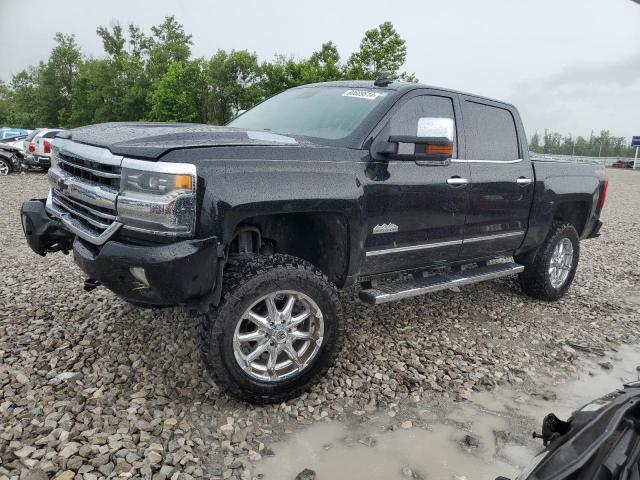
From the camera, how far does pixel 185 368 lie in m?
3.25

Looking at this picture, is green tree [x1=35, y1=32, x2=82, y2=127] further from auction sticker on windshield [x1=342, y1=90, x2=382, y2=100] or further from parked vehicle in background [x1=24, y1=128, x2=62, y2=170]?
auction sticker on windshield [x1=342, y1=90, x2=382, y2=100]

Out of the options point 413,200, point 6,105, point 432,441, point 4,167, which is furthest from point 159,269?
point 6,105

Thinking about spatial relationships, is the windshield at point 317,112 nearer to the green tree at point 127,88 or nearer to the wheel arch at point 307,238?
the wheel arch at point 307,238

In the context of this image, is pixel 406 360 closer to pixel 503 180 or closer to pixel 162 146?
pixel 503 180

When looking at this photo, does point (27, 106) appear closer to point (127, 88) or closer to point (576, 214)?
point (127, 88)

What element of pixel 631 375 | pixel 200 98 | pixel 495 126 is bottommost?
pixel 631 375

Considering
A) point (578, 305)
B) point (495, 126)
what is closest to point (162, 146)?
point (495, 126)

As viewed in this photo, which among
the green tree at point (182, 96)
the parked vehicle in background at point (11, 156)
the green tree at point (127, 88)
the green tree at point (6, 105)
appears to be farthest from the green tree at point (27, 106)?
the parked vehicle in background at point (11, 156)

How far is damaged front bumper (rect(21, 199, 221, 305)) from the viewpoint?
2.41 meters

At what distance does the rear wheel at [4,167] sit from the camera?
15.8 m

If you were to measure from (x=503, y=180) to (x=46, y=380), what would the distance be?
373 cm

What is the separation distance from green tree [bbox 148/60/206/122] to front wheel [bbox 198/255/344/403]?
1037 inches

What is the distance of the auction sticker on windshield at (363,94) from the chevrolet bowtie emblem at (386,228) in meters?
0.95

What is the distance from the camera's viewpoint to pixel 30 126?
46594 millimetres
